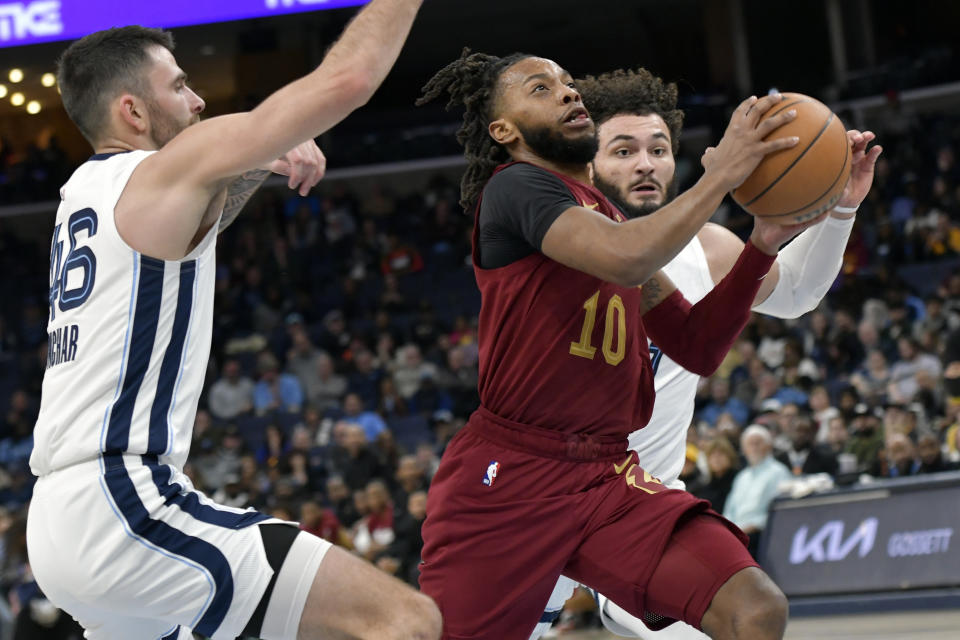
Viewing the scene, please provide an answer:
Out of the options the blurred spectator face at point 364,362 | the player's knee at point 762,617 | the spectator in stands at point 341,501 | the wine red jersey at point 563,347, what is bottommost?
the spectator in stands at point 341,501

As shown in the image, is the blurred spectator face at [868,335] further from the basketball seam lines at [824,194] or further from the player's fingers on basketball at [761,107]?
the player's fingers on basketball at [761,107]

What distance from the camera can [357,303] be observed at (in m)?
18.6

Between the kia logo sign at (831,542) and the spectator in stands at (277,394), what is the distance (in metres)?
7.98

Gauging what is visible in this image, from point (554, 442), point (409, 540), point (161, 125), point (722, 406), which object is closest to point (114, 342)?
point (161, 125)

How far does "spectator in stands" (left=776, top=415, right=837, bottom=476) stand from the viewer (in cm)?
1033

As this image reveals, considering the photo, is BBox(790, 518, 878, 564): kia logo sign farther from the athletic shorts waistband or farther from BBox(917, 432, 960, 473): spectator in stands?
the athletic shorts waistband

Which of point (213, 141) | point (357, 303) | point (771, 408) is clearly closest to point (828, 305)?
point (771, 408)

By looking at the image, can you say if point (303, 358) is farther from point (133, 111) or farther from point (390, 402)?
point (133, 111)

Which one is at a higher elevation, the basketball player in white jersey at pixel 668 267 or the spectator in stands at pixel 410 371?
the basketball player in white jersey at pixel 668 267

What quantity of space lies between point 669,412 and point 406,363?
37.2 feet

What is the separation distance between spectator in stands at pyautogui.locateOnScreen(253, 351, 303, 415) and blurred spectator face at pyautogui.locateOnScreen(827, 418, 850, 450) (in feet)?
24.0

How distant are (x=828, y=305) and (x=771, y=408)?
12.3ft

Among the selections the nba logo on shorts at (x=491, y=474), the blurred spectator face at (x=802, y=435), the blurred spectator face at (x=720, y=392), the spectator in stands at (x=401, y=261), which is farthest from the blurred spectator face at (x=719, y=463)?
the spectator in stands at (x=401, y=261)

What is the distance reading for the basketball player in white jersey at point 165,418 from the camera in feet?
9.82
